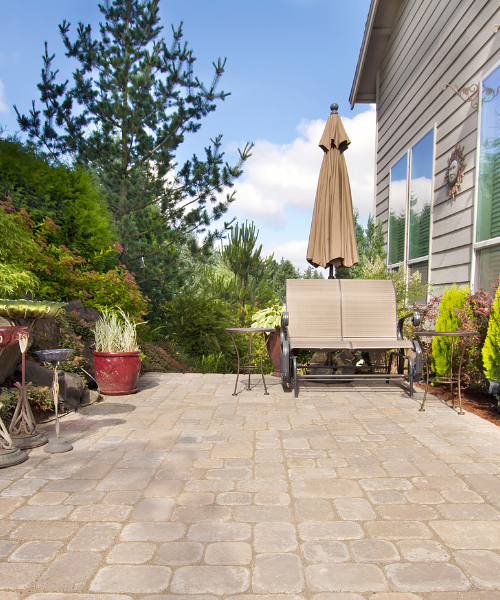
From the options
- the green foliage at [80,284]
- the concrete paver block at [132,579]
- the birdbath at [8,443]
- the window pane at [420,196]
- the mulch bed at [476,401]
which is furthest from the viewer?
the window pane at [420,196]

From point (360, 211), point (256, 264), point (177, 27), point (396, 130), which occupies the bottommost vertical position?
point (256, 264)

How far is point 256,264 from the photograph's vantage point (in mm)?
9898

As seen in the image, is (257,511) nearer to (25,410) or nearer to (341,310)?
(25,410)

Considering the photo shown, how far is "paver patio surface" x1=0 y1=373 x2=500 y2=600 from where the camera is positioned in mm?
1551

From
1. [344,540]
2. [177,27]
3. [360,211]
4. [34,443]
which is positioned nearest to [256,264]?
[360,211]

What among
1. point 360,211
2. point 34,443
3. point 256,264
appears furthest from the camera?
point 360,211

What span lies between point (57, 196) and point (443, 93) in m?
5.06

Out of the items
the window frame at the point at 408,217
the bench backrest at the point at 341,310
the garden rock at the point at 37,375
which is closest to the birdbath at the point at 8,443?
the garden rock at the point at 37,375

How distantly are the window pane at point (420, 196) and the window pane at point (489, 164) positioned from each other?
1515mm

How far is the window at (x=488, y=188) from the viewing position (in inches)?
176

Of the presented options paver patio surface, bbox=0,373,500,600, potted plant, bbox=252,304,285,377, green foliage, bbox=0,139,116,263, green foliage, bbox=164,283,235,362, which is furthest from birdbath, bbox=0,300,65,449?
green foliage, bbox=164,283,235,362

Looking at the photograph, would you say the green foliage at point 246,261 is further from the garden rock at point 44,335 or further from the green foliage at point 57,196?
the garden rock at point 44,335

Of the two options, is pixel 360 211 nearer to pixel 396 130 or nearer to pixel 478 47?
pixel 396 130

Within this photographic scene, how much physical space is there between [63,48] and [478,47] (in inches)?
231
